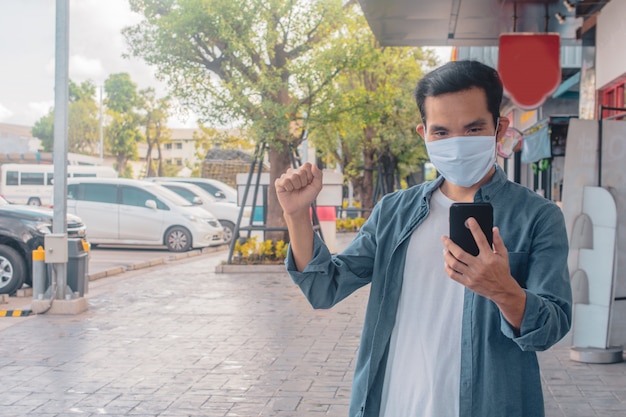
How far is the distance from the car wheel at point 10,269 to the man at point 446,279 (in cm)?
1016

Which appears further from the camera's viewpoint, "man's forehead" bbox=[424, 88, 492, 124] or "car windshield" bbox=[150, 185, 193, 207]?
"car windshield" bbox=[150, 185, 193, 207]

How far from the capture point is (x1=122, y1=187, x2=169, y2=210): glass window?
1986cm

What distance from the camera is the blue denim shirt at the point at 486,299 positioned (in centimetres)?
215

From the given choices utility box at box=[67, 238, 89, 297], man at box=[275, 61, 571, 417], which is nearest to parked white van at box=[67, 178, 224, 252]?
utility box at box=[67, 238, 89, 297]

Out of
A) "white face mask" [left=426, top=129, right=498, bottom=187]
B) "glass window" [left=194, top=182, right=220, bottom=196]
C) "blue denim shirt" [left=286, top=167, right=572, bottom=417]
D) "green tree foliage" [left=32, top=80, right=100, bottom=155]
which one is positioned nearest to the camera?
"blue denim shirt" [left=286, top=167, right=572, bottom=417]

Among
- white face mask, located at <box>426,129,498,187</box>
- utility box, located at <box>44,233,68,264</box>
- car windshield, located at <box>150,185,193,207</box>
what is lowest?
utility box, located at <box>44,233,68,264</box>

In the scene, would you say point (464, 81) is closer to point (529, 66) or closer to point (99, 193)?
point (529, 66)

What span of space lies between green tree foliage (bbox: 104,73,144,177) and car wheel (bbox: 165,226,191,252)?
46299 mm

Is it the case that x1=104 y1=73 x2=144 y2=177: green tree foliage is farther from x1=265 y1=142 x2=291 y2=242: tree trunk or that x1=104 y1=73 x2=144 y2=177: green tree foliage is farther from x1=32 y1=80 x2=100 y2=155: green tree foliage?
x1=265 y1=142 x2=291 y2=242: tree trunk

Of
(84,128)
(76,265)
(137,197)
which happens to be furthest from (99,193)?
(84,128)

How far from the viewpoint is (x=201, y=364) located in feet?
24.1

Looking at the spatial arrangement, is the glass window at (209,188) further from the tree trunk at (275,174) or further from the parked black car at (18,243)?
the parked black car at (18,243)

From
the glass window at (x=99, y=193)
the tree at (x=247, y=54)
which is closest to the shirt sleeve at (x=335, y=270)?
the tree at (x=247, y=54)

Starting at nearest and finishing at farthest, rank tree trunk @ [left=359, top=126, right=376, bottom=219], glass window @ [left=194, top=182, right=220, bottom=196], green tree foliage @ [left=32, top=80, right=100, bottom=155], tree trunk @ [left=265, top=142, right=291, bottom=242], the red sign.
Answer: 1. the red sign
2. tree trunk @ [left=265, top=142, right=291, bottom=242]
3. glass window @ [left=194, top=182, right=220, bottom=196]
4. tree trunk @ [left=359, top=126, right=376, bottom=219]
5. green tree foliage @ [left=32, top=80, right=100, bottom=155]
